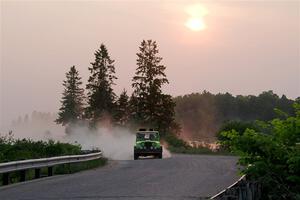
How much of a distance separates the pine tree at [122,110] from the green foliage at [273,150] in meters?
90.6

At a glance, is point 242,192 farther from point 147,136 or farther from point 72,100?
point 72,100

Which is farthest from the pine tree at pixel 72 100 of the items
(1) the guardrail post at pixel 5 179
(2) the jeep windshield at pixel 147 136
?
(1) the guardrail post at pixel 5 179

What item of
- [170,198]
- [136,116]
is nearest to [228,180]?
[170,198]

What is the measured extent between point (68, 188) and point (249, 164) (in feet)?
24.4

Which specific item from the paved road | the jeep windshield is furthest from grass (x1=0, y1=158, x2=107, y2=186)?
the jeep windshield

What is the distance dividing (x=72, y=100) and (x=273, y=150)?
10965cm

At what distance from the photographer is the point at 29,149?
2903 centimetres

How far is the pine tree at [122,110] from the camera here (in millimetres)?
102750

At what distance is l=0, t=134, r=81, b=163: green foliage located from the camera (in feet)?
85.6

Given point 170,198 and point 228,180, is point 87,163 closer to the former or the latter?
point 228,180

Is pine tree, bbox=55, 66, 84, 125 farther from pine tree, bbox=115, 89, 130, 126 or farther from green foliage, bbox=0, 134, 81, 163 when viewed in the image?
green foliage, bbox=0, 134, 81, 163

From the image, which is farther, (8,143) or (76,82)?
(76,82)

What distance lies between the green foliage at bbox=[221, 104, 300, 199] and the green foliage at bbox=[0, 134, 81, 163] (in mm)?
14992

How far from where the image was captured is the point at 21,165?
67.4 ft
